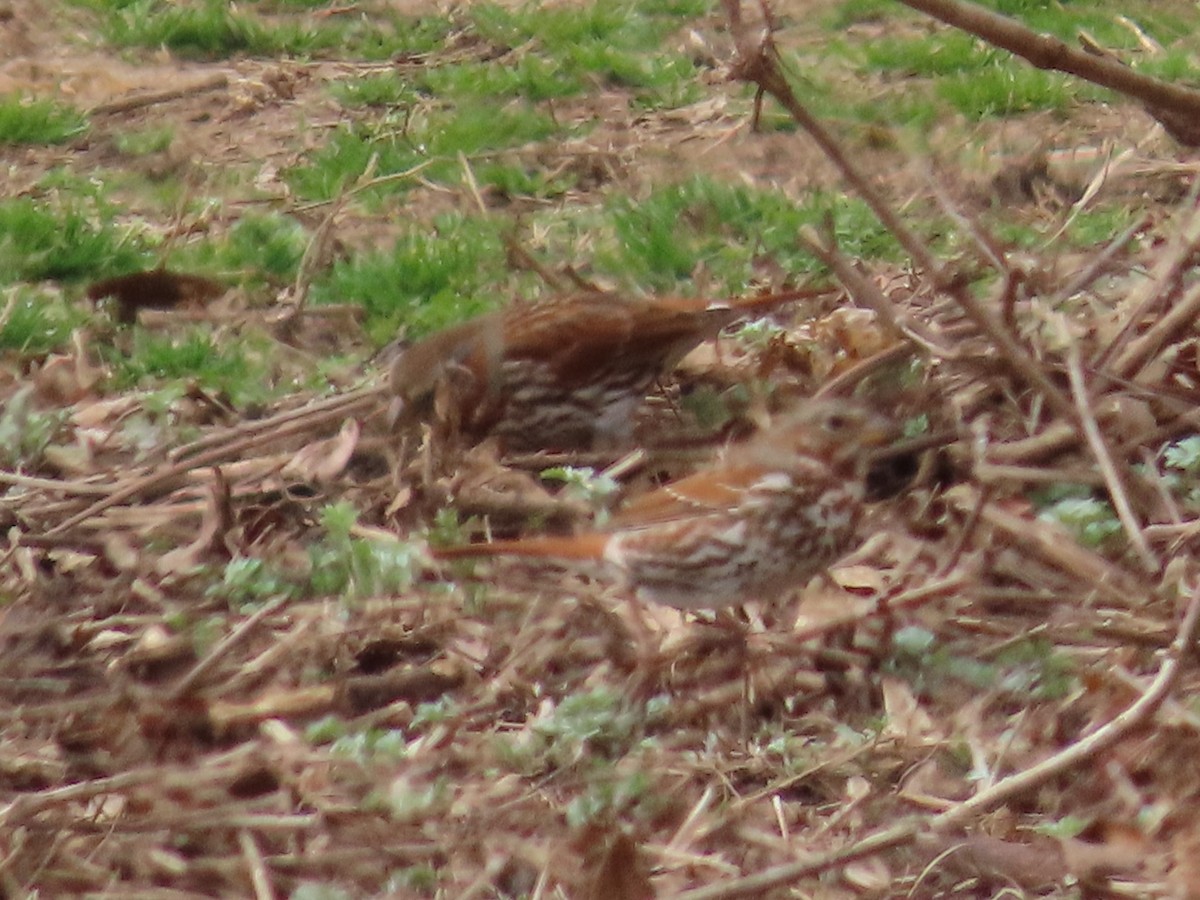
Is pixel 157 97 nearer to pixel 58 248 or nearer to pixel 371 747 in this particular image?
pixel 58 248

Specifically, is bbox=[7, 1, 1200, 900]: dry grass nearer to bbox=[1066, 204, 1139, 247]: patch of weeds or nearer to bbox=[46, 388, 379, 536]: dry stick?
bbox=[46, 388, 379, 536]: dry stick

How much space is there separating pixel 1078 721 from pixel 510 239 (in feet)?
8.91

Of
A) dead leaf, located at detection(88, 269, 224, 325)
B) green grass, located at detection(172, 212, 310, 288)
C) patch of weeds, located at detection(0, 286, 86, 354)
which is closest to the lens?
patch of weeds, located at detection(0, 286, 86, 354)

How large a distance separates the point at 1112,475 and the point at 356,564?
1872mm

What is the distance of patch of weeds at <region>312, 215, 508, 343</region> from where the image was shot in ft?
20.9

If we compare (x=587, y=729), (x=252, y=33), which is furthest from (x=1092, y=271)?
(x=252, y=33)

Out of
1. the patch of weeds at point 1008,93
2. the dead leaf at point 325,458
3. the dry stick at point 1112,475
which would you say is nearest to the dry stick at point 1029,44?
the dry stick at point 1112,475

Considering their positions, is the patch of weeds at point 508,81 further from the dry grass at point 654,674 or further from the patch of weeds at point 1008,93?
the dry grass at point 654,674

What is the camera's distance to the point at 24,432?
547cm

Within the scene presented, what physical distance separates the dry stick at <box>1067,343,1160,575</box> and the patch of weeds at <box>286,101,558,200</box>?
3660 millimetres

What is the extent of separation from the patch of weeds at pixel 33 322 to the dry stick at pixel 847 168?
3038 millimetres

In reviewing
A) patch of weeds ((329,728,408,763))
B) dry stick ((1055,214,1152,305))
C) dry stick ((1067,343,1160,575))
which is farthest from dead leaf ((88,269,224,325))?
dry stick ((1067,343,1160,575))

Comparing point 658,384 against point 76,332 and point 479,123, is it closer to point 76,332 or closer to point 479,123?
point 76,332

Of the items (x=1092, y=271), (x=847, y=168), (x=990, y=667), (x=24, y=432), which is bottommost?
(x=24, y=432)
